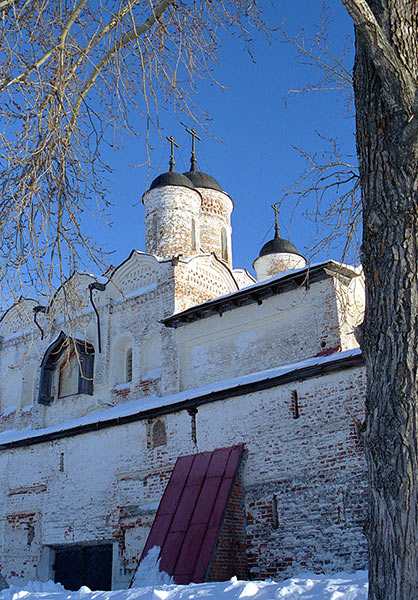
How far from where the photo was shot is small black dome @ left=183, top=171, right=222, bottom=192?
20.8 m

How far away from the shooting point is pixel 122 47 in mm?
5281

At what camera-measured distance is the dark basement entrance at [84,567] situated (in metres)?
12.4

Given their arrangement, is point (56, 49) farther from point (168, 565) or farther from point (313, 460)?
point (168, 565)

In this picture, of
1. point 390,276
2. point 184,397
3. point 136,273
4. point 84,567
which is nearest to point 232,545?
point 184,397

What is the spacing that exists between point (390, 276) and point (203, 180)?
17.6 meters

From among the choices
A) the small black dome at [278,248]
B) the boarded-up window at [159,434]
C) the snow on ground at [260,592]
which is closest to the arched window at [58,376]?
the boarded-up window at [159,434]

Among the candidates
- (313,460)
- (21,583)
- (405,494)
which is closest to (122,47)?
(405,494)

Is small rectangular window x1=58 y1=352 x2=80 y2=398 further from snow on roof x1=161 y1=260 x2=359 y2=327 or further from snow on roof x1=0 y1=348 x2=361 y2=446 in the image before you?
snow on roof x1=161 y1=260 x2=359 y2=327

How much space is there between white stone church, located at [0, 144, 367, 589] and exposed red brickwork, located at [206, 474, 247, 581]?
2 cm

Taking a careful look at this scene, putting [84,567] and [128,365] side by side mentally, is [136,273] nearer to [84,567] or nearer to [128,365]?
[128,365]

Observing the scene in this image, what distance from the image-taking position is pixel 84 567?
1285 cm

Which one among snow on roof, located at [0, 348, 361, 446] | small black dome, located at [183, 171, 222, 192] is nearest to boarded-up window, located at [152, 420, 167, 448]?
snow on roof, located at [0, 348, 361, 446]

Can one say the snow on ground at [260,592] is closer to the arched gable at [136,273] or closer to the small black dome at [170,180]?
the arched gable at [136,273]

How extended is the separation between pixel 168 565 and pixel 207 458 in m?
1.89
